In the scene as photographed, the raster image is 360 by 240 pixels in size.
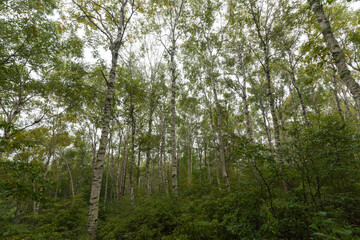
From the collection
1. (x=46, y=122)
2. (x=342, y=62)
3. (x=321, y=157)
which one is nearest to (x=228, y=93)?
A: (x=342, y=62)

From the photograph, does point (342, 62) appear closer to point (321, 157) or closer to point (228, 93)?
point (321, 157)

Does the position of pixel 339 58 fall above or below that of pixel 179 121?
below

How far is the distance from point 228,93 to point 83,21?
14579 millimetres

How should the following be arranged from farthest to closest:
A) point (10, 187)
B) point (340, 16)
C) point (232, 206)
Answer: point (340, 16), point (232, 206), point (10, 187)

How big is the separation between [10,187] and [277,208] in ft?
20.6

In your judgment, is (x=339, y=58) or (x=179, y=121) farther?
(x=179, y=121)

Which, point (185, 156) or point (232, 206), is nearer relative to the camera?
point (232, 206)

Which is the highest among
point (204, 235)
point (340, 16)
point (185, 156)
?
point (340, 16)

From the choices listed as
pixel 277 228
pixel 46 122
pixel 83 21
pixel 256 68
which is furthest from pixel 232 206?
pixel 46 122

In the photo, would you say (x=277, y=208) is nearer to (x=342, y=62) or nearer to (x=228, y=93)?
(x=342, y=62)

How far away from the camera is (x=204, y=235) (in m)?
4.20

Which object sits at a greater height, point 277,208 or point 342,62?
point 342,62

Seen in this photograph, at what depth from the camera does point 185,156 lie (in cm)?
2666

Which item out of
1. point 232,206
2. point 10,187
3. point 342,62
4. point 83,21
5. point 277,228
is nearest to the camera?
point 10,187
